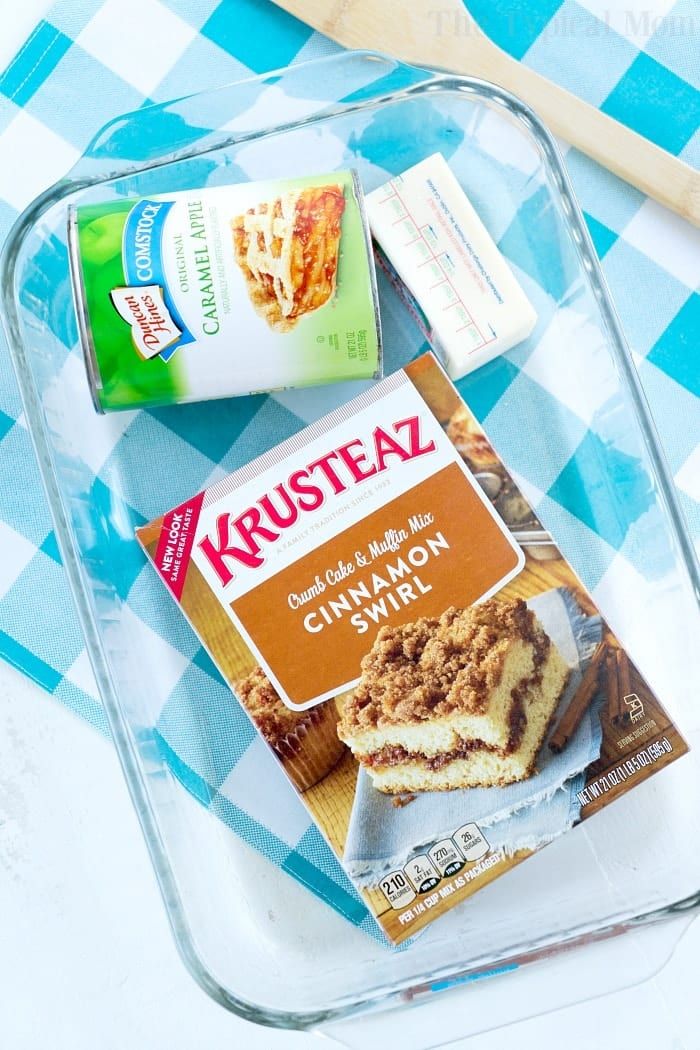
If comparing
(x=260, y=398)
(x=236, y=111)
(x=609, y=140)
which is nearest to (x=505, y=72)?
(x=609, y=140)

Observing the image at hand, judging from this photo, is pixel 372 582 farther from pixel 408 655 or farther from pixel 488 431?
pixel 488 431

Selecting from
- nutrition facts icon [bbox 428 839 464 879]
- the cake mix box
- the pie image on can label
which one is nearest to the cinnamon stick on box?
the cake mix box

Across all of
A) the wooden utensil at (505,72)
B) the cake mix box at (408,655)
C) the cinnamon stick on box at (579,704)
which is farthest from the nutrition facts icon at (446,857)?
the wooden utensil at (505,72)

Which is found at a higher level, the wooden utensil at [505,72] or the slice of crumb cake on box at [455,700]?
the wooden utensil at [505,72]

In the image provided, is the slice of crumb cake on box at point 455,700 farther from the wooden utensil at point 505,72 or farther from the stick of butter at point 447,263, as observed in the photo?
the wooden utensil at point 505,72

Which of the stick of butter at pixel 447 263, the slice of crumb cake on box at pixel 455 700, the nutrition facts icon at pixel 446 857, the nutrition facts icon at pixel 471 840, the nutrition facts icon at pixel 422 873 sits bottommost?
the nutrition facts icon at pixel 422 873

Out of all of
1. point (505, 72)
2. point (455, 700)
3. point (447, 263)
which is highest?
point (505, 72)

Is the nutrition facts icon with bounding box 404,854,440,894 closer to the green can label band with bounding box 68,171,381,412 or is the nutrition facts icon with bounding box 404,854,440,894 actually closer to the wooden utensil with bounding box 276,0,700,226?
the green can label band with bounding box 68,171,381,412
